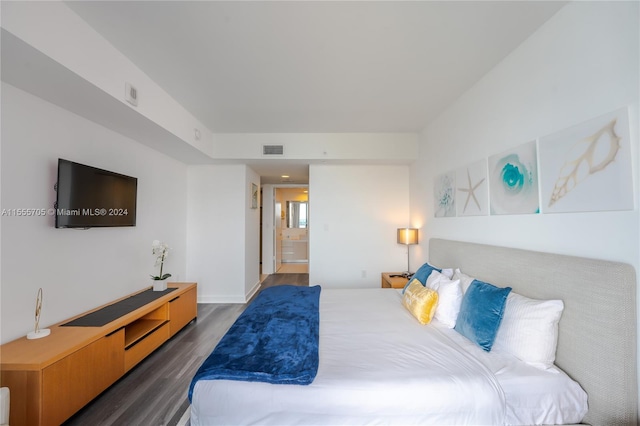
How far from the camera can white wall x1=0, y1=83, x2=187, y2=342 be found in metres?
1.67

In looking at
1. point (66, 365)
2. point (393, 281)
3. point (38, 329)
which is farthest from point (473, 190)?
point (38, 329)

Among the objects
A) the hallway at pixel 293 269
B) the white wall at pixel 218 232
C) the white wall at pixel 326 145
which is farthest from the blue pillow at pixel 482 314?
the hallway at pixel 293 269

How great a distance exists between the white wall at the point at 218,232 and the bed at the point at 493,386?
118 inches

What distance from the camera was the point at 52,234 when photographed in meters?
1.93

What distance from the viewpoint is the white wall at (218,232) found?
4148 mm

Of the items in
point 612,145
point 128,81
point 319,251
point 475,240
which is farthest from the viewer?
point 319,251

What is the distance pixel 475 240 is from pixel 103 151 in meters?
3.87

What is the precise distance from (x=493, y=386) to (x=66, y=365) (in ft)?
8.68

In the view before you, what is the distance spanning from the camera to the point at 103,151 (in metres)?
2.43

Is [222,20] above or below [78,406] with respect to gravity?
above

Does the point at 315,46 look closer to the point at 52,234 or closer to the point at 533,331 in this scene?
the point at 533,331

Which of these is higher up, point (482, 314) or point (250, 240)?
point (250, 240)

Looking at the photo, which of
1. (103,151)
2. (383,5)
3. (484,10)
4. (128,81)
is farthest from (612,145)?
(103,151)

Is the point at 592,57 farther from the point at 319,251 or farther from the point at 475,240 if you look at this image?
the point at 319,251
